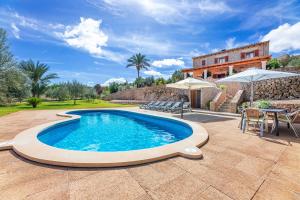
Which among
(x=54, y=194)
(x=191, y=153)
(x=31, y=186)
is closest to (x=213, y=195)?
(x=191, y=153)

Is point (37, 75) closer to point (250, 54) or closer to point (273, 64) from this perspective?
point (250, 54)

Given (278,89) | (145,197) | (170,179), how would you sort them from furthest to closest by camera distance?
(278,89), (170,179), (145,197)

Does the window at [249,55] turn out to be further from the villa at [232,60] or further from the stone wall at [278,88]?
the stone wall at [278,88]

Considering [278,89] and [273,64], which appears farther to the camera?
[273,64]

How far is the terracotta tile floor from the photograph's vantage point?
6.70ft

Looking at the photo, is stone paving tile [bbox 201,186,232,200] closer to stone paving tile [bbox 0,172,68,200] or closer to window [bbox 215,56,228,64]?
stone paving tile [bbox 0,172,68,200]

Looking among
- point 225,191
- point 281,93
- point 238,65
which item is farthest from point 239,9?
point 225,191

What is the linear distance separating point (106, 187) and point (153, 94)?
19.6 m

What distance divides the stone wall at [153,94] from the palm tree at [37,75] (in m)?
12.9

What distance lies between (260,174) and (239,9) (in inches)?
433

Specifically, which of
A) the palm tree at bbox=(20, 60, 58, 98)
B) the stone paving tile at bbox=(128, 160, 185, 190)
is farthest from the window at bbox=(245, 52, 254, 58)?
the palm tree at bbox=(20, 60, 58, 98)

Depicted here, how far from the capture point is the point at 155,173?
8.53 feet

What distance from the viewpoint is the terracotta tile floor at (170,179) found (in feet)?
6.70

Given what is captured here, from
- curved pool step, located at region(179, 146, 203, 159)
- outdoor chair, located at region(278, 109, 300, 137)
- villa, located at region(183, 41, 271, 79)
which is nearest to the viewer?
curved pool step, located at region(179, 146, 203, 159)
